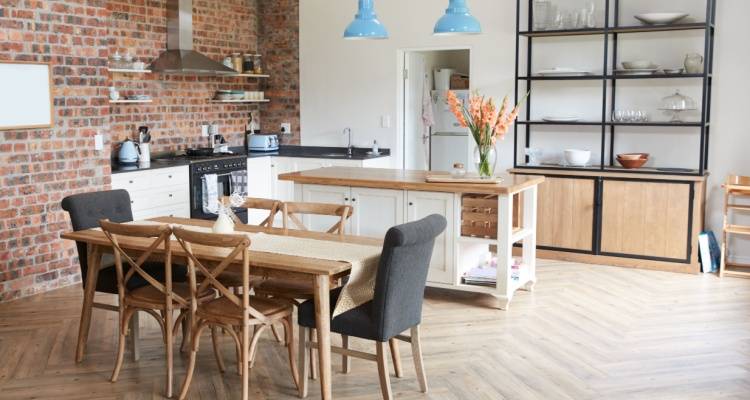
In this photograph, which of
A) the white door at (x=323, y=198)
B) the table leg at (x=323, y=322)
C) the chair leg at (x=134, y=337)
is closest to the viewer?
the table leg at (x=323, y=322)

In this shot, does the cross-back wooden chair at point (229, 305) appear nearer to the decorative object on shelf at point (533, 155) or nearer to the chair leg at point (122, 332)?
the chair leg at point (122, 332)

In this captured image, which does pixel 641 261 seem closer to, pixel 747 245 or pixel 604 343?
pixel 747 245

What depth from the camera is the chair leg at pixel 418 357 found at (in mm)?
3920

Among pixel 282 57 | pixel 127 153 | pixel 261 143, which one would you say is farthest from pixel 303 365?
pixel 282 57

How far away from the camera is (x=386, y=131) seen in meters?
8.48

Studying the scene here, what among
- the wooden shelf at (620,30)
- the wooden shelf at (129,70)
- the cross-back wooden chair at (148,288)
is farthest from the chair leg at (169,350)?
the wooden shelf at (620,30)

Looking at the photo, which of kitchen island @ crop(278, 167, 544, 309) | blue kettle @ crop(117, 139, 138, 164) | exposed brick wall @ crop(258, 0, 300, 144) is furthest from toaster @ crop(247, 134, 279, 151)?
kitchen island @ crop(278, 167, 544, 309)

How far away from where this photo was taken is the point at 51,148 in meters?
5.94

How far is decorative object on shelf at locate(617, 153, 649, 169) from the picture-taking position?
691 cm

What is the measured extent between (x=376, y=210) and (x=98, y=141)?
2298mm

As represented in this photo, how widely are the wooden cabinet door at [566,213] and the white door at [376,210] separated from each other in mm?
1924

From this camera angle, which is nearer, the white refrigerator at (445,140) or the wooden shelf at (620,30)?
the wooden shelf at (620,30)

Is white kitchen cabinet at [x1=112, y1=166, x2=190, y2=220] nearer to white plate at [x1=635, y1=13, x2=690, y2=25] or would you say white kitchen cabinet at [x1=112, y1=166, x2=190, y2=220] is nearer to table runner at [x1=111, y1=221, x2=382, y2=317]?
table runner at [x1=111, y1=221, x2=382, y2=317]

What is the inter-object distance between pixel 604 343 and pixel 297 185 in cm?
249
